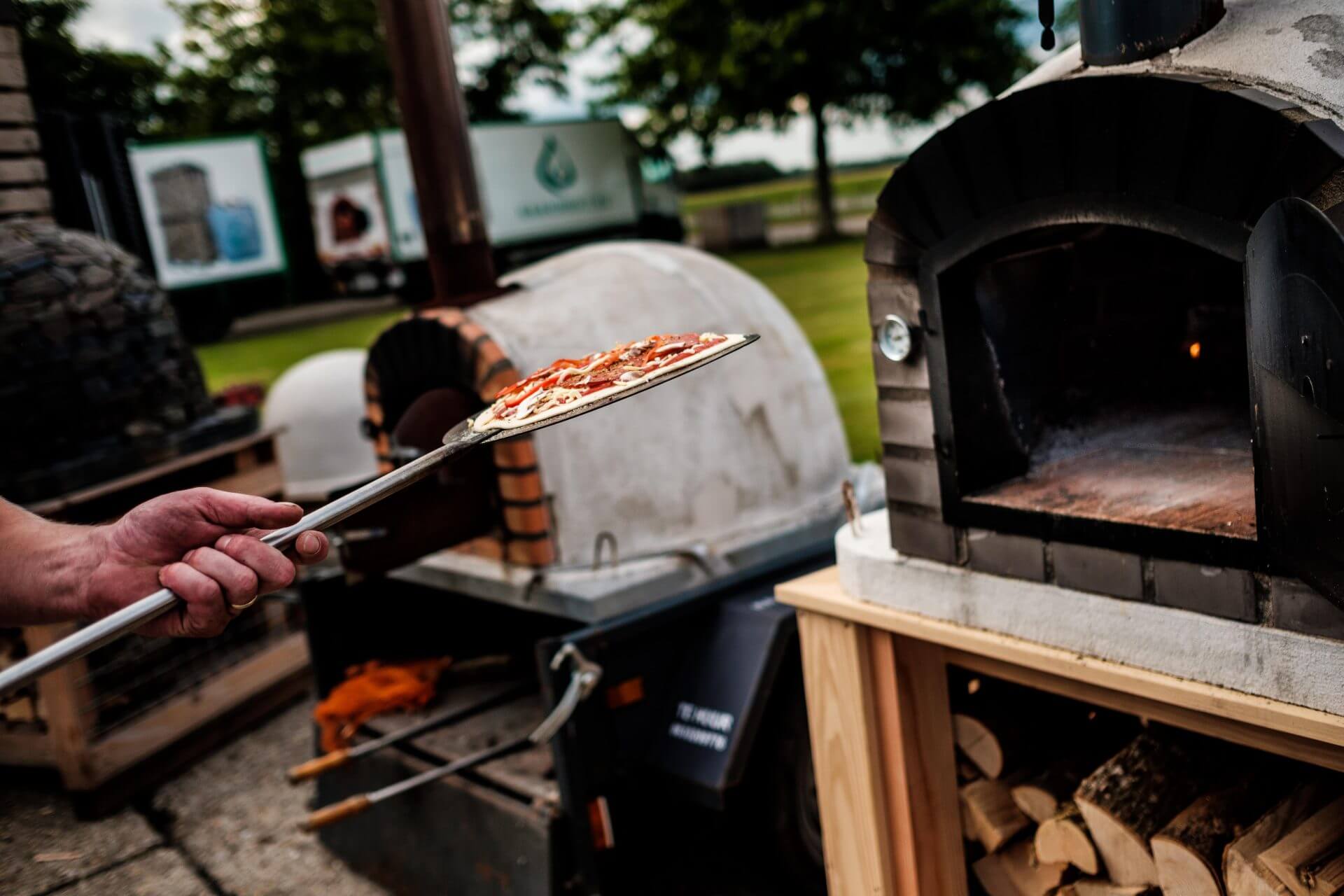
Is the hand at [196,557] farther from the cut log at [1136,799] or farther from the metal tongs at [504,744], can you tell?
the cut log at [1136,799]

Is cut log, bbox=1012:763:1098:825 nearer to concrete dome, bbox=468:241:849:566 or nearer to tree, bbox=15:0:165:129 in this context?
concrete dome, bbox=468:241:849:566

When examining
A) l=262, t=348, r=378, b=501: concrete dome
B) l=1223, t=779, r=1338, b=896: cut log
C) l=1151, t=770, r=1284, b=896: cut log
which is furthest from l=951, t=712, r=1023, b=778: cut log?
l=262, t=348, r=378, b=501: concrete dome

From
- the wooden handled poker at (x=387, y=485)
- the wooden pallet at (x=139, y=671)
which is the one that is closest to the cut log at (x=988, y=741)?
the wooden handled poker at (x=387, y=485)

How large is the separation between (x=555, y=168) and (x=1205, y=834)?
16119 millimetres

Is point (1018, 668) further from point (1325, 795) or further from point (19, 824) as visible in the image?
point (19, 824)

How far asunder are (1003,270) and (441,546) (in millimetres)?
1995

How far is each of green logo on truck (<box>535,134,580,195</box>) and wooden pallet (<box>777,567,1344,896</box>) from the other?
1522cm

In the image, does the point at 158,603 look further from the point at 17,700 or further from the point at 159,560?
the point at 17,700

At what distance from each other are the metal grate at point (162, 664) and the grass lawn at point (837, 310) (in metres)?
3.35

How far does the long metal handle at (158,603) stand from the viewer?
118 centimetres

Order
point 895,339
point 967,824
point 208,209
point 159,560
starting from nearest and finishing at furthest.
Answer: point 159,560, point 895,339, point 967,824, point 208,209

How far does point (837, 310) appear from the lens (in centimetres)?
961

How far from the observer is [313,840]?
407 centimetres

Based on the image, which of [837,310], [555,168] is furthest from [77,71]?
[837,310]
